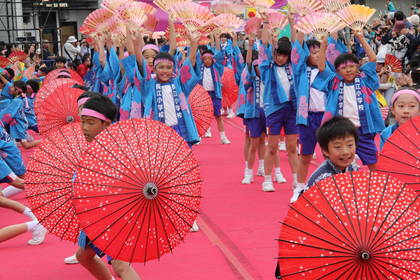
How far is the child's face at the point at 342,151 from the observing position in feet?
12.0

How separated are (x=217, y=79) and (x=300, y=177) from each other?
5.52 m

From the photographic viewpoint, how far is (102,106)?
4297mm

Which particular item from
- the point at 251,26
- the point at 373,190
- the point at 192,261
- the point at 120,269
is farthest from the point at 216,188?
the point at 373,190

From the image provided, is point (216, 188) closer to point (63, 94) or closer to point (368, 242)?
point (63, 94)

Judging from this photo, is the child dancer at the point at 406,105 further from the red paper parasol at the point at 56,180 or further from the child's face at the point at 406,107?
the red paper parasol at the point at 56,180

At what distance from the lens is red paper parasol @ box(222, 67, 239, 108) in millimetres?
13289

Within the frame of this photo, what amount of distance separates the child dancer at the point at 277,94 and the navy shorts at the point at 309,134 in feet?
0.95

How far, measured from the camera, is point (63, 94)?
24.2 feet

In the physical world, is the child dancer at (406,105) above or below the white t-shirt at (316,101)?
above

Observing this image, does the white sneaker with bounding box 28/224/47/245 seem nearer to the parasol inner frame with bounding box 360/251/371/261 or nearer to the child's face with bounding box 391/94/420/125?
the child's face with bounding box 391/94/420/125

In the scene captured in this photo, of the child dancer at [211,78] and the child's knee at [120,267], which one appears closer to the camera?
the child's knee at [120,267]

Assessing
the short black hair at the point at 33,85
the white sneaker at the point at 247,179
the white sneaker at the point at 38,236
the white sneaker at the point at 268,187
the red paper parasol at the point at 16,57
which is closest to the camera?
the white sneaker at the point at 38,236

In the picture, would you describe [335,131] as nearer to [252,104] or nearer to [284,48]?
[284,48]

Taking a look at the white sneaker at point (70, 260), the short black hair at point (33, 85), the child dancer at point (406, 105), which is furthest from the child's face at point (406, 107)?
the short black hair at point (33, 85)
